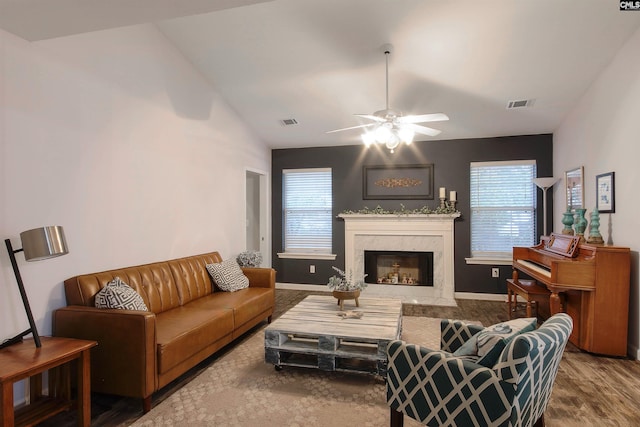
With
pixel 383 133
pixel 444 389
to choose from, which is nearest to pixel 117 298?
pixel 444 389

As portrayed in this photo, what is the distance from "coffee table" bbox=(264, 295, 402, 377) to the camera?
271 centimetres

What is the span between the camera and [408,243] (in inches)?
224

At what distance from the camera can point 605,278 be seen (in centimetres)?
326

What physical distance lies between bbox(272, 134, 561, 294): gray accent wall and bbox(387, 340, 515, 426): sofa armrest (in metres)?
4.06

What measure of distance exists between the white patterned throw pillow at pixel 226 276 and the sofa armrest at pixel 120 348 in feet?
5.20

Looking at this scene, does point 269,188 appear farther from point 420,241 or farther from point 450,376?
point 450,376

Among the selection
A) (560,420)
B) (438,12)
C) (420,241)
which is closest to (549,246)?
(420,241)

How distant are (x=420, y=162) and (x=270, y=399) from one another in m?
4.37

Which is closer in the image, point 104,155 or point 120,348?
point 120,348

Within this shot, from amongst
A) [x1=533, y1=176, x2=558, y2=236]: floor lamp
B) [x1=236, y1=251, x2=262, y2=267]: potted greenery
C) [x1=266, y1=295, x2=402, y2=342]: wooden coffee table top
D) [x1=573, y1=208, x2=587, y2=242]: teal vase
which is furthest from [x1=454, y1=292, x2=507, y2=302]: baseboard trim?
[x1=236, y1=251, x2=262, y2=267]: potted greenery

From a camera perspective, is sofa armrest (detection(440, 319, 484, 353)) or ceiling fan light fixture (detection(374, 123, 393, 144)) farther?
ceiling fan light fixture (detection(374, 123, 393, 144))

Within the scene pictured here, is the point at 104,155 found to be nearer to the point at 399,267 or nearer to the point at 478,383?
the point at 478,383

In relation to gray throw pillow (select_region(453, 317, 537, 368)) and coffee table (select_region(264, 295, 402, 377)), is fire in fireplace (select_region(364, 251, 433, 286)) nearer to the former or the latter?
coffee table (select_region(264, 295, 402, 377))

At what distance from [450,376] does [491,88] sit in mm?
3671
